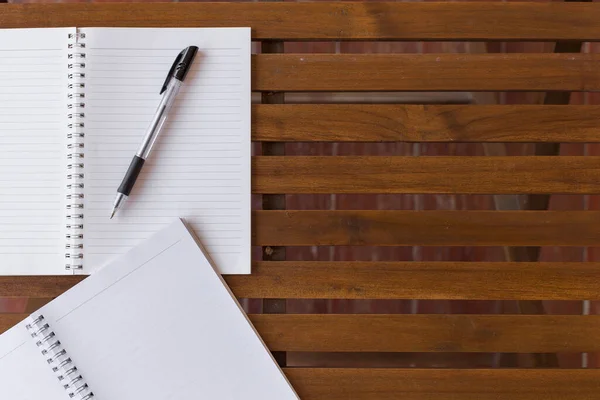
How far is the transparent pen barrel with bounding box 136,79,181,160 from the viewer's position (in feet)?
2.10

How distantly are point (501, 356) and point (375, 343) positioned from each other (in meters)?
0.30

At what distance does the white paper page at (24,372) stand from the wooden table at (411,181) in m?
0.03

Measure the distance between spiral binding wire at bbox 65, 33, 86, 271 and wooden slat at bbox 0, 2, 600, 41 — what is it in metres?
0.04

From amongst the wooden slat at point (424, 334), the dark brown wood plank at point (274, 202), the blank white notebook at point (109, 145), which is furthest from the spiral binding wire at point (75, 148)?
the dark brown wood plank at point (274, 202)

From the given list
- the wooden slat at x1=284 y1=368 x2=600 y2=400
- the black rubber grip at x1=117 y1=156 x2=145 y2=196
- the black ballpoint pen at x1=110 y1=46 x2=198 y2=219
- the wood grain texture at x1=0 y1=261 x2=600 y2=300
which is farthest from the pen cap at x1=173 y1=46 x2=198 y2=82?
the wooden slat at x1=284 y1=368 x2=600 y2=400

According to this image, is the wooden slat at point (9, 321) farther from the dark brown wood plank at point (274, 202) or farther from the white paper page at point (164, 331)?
the dark brown wood plank at point (274, 202)

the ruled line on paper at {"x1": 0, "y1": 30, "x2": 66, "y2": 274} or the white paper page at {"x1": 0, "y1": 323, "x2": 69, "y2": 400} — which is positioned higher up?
the ruled line on paper at {"x1": 0, "y1": 30, "x2": 66, "y2": 274}

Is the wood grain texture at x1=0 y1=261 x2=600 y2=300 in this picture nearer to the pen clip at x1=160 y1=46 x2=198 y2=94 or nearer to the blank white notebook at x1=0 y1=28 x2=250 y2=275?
the blank white notebook at x1=0 y1=28 x2=250 y2=275

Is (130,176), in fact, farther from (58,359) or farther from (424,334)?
(424,334)

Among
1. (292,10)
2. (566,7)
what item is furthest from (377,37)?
(566,7)

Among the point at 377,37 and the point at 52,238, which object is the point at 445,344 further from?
the point at 52,238

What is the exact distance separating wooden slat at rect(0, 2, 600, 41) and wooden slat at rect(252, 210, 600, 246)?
0.72ft

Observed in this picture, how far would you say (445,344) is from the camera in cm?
65

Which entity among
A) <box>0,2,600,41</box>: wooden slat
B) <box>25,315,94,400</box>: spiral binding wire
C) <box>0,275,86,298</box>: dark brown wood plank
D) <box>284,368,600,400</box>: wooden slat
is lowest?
<box>284,368,600,400</box>: wooden slat
